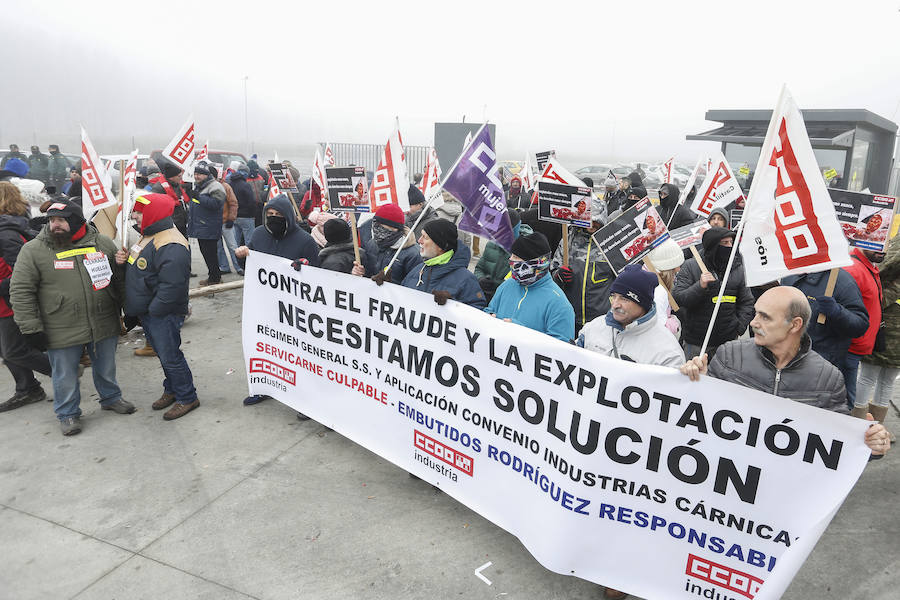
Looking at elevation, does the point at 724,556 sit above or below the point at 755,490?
below

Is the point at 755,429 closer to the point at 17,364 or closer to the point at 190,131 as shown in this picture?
the point at 17,364

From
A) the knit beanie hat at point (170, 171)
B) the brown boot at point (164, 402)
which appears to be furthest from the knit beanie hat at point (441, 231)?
the knit beanie hat at point (170, 171)

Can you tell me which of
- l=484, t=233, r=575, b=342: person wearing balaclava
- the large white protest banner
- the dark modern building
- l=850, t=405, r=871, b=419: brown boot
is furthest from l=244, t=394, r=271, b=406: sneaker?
the dark modern building

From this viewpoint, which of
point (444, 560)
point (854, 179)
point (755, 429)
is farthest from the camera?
point (854, 179)

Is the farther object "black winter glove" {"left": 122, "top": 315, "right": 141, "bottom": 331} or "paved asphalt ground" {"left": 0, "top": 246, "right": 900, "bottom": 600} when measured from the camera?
"black winter glove" {"left": 122, "top": 315, "right": 141, "bottom": 331}

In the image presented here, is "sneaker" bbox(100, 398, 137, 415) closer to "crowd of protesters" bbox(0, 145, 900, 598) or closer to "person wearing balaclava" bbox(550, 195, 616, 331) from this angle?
"crowd of protesters" bbox(0, 145, 900, 598)

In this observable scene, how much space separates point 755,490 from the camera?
8.84ft

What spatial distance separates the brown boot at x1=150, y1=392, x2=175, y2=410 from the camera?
5438mm

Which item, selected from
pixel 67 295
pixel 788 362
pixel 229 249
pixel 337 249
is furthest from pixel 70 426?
pixel 229 249

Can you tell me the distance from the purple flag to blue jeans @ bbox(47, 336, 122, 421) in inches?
135

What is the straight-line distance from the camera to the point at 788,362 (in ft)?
9.52

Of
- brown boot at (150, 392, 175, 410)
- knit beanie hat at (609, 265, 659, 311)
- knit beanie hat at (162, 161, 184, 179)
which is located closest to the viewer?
knit beanie hat at (609, 265, 659, 311)

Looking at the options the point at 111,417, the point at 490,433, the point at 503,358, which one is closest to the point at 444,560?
the point at 490,433

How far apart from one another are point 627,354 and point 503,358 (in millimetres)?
701
